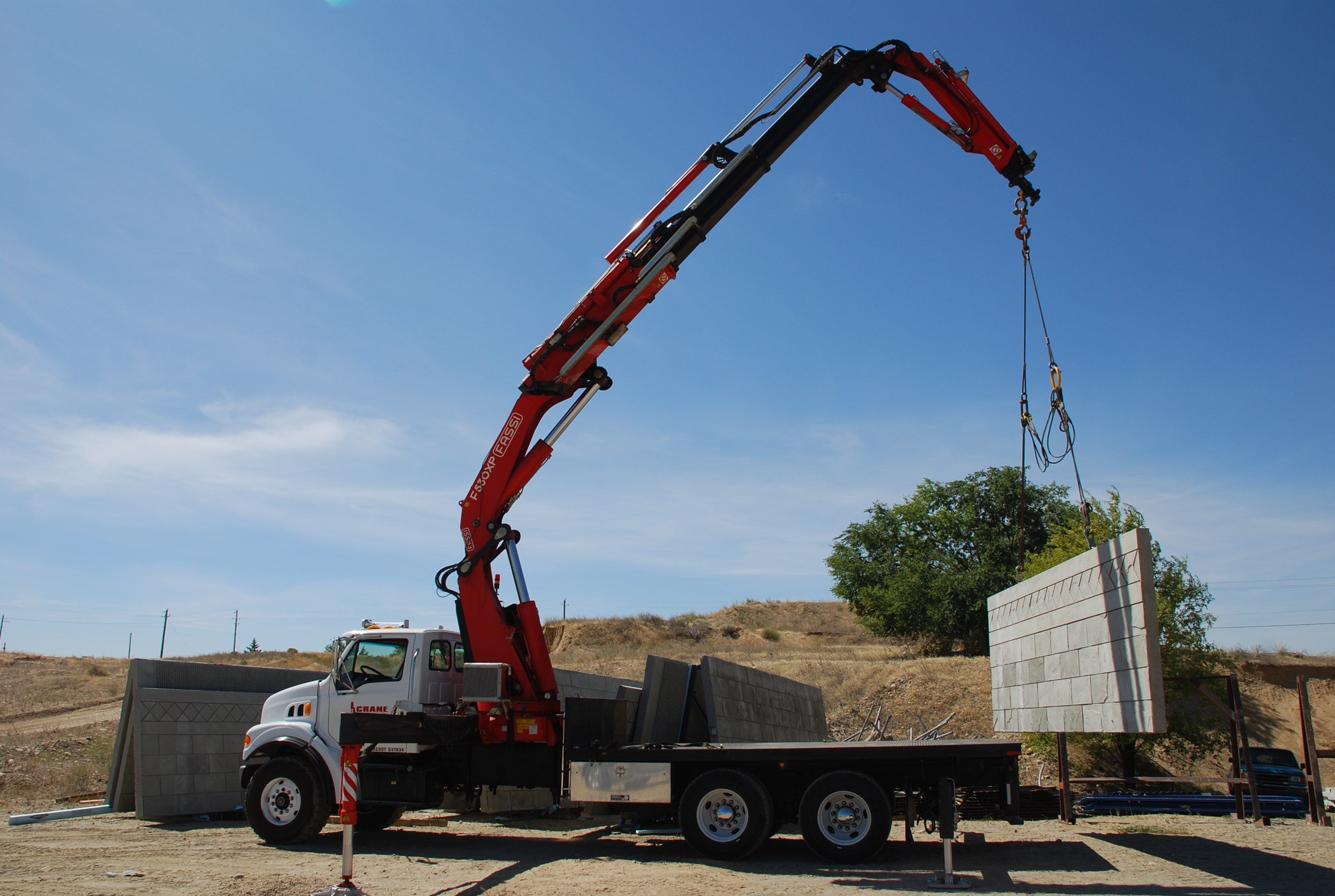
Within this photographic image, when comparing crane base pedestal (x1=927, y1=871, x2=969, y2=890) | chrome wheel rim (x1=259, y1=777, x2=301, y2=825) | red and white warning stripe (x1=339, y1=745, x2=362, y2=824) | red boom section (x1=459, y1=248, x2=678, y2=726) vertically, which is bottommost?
crane base pedestal (x1=927, y1=871, x2=969, y2=890)

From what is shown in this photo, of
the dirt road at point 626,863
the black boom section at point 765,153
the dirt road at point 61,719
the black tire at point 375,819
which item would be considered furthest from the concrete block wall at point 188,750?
the dirt road at point 61,719

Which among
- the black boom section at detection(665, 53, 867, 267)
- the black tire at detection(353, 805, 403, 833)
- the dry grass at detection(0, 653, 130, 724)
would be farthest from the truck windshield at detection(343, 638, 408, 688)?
the dry grass at detection(0, 653, 130, 724)

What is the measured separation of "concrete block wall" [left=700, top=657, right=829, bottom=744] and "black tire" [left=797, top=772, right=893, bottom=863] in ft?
7.67

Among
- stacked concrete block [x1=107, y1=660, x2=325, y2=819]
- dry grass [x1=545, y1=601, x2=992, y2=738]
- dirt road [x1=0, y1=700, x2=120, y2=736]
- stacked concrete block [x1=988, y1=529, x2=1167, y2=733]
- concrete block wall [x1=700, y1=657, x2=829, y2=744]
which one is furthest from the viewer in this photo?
dry grass [x1=545, y1=601, x2=992, y2=738]

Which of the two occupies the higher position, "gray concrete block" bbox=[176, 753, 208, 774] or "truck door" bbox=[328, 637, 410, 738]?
"truck door" bbox=[328, 637, 410, 738]

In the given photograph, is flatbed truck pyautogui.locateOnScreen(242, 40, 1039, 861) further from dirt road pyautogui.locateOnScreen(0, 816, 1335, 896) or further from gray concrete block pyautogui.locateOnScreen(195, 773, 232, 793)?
gray concrete block pyautogui.locateOnScreen(195, 773, 232, 793)

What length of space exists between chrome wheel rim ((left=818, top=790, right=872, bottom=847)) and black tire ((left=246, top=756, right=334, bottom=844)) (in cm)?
626

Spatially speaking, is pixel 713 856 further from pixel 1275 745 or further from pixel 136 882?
pixel 1275 745

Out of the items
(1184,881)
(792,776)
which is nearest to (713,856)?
(792,776)

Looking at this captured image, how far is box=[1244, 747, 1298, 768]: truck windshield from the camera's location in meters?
19.9

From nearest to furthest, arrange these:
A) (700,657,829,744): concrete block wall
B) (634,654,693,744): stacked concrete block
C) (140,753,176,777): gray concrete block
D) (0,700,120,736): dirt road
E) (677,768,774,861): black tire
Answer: (677,768,774,861): black tire
(634,654,693,744): stacked concrete block
(700,657,829,744): concrete block wall
(140,753,176,777): gray concrete block
(0,700,120,736): dirt road

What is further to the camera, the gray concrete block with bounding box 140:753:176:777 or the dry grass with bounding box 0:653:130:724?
the dry grass with bounding box 0:653:130:724

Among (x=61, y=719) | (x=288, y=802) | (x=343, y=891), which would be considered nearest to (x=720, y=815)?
(x=343, y=891)

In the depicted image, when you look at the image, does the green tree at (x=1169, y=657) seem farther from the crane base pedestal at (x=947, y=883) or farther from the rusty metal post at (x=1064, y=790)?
Answer: the crane base pedestal at (x=947, y=883)
